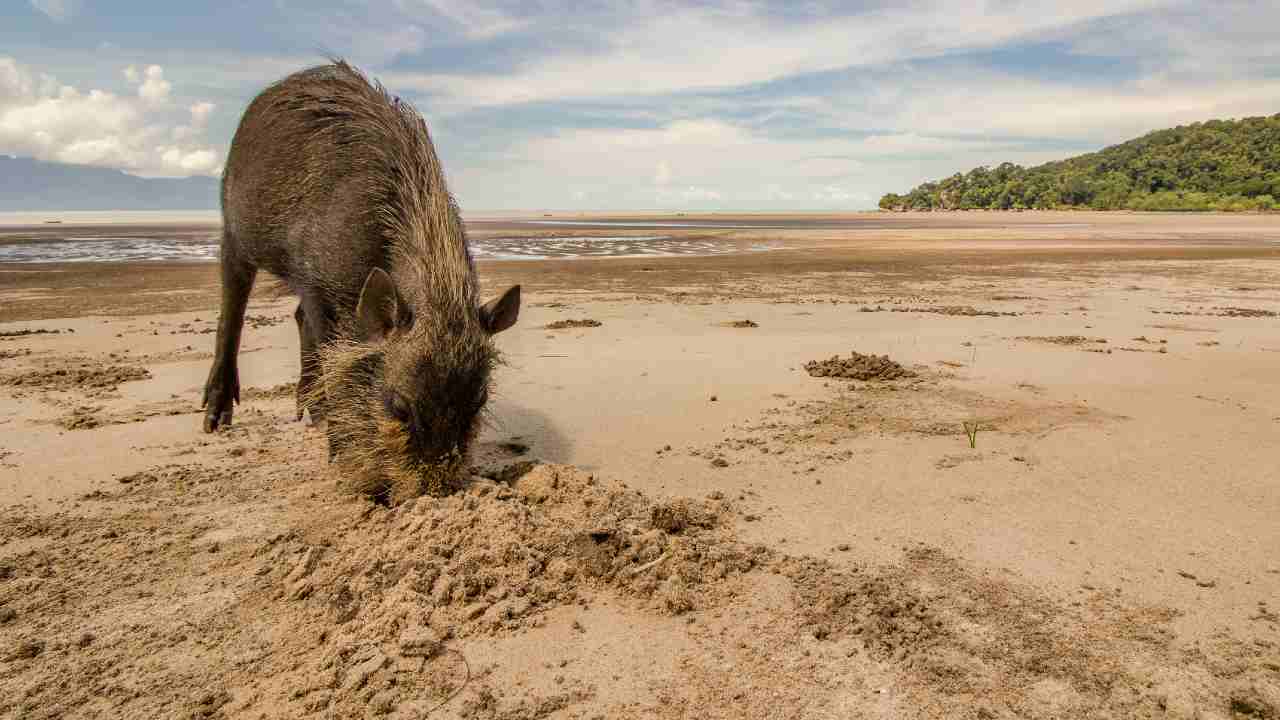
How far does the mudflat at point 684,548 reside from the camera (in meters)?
2.74

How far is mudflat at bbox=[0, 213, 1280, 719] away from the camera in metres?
2.74

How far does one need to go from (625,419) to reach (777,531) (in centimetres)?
238

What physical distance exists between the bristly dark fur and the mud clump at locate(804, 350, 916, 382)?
4.24 m

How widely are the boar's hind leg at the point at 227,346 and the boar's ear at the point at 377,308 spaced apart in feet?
9.05

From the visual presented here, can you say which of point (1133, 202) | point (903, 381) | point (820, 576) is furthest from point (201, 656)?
point (1133, 202)

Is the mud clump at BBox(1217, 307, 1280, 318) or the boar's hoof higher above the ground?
the mud clump at BBox(1217, 307, 1280, 318)

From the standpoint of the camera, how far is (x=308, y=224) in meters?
5.01

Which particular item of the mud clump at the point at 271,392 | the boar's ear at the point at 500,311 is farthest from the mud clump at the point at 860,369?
the mud clump at the point at 271,392

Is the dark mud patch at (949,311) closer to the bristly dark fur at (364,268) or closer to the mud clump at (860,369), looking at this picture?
the mud clump at (860,369)

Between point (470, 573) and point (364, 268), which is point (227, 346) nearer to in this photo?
point (364, 268)

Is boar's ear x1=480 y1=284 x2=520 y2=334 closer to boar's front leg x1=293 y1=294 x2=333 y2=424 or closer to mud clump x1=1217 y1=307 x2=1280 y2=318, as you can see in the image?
boar's front leg x1=293 y1=294 x2=333 y2=424

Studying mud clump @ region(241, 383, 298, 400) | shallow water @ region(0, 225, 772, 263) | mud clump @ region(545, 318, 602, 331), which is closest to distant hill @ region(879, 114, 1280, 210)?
shallow water @ region(0, 225, 772, 263)

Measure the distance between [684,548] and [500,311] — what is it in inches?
66.9

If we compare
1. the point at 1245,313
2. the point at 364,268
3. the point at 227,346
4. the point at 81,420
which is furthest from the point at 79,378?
the point at 1245,313
